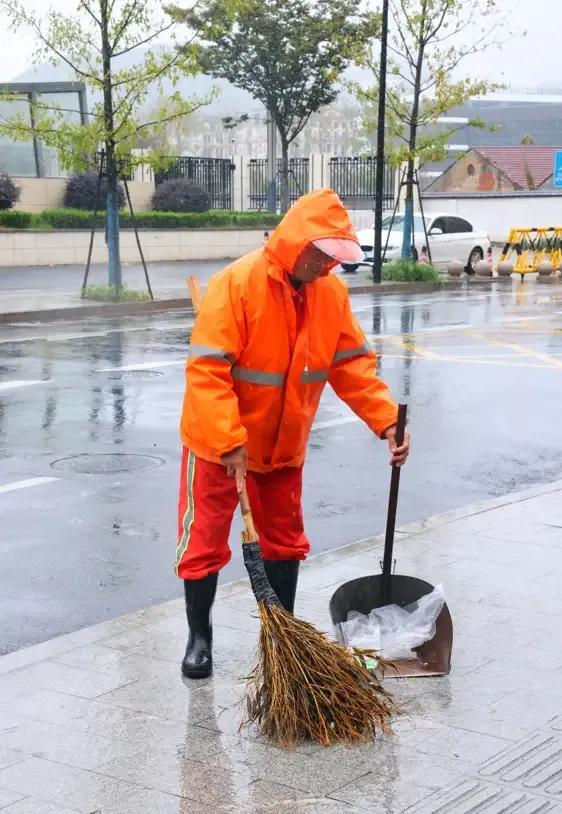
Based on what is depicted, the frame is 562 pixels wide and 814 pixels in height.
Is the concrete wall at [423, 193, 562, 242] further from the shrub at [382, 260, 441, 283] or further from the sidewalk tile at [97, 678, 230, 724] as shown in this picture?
the sidewalk tile at [97, 678, 230, 724]

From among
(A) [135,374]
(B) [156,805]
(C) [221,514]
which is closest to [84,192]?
(A) [135,374]

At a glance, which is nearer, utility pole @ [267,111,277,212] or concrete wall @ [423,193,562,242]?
utility pole @ [267,111,277,212]

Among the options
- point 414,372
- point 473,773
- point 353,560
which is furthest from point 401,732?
point 414,372

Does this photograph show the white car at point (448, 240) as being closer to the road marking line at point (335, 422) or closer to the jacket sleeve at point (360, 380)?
the road marking line at point (335, 422)

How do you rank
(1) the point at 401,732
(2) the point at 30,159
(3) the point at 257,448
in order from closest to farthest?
1. (1) the point at 401,732
2. (3) the point at 257,448
3. (2) the point at 30,159

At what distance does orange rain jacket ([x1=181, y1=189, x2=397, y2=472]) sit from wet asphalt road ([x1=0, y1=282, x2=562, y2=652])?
1.56m

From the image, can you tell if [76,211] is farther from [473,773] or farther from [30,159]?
[473,773]

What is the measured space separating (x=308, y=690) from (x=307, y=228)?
1.64 m

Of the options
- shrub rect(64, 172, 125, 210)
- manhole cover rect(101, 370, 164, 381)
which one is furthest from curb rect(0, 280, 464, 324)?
shrub rect(64, 172, 125, 210)

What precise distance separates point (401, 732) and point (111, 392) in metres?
8.61

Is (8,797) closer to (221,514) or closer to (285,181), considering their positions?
(221,514)

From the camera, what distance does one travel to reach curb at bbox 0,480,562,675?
5.49 meters

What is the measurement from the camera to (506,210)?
167ft

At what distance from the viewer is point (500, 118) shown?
124812mm
